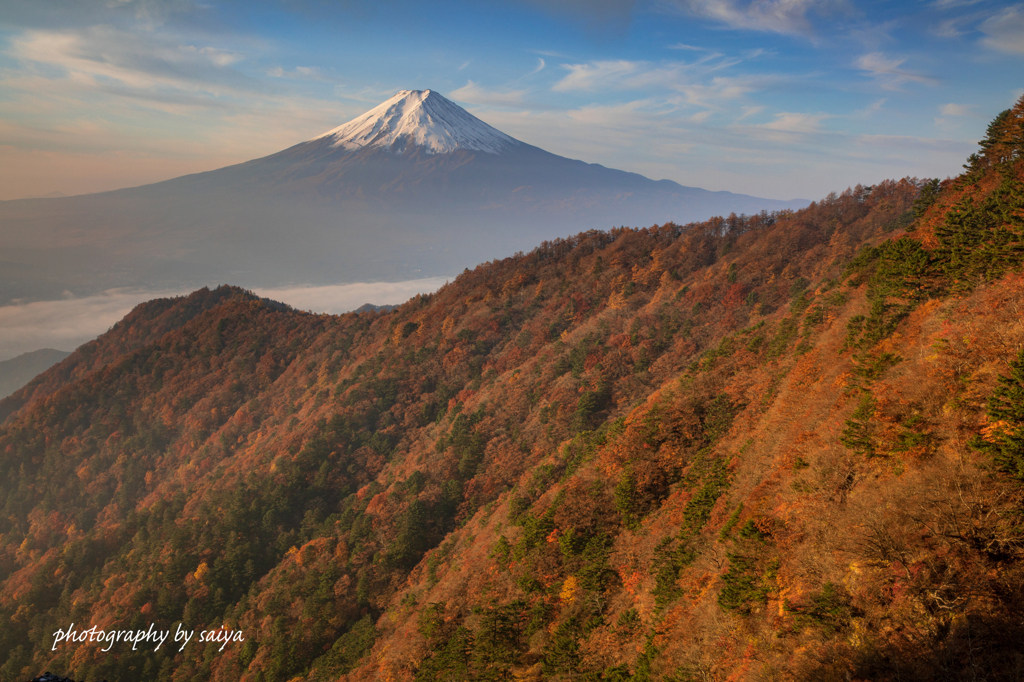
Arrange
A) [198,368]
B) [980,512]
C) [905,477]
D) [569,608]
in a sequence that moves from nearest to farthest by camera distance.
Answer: [980,512]
[905,477]
[569,608]
[198,368]

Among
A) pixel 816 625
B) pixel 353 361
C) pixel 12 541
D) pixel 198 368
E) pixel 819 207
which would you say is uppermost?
pixel 819 207

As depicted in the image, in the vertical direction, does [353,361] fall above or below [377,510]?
above

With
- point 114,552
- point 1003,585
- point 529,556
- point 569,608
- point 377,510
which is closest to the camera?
point 1003,585

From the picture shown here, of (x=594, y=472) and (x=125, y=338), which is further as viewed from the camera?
(x=125, y=338)

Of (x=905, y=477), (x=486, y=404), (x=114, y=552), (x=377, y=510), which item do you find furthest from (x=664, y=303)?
(x=114, y=552)

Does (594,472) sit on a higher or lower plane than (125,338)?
higher

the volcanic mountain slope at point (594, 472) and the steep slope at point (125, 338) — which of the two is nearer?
the volcanic mountain slope at point (594, 472)

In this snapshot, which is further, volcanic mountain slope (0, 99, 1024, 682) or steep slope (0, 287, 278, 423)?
steep slope (0, 287, 278, 423)

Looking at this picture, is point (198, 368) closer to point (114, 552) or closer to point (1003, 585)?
point (114, 552)
